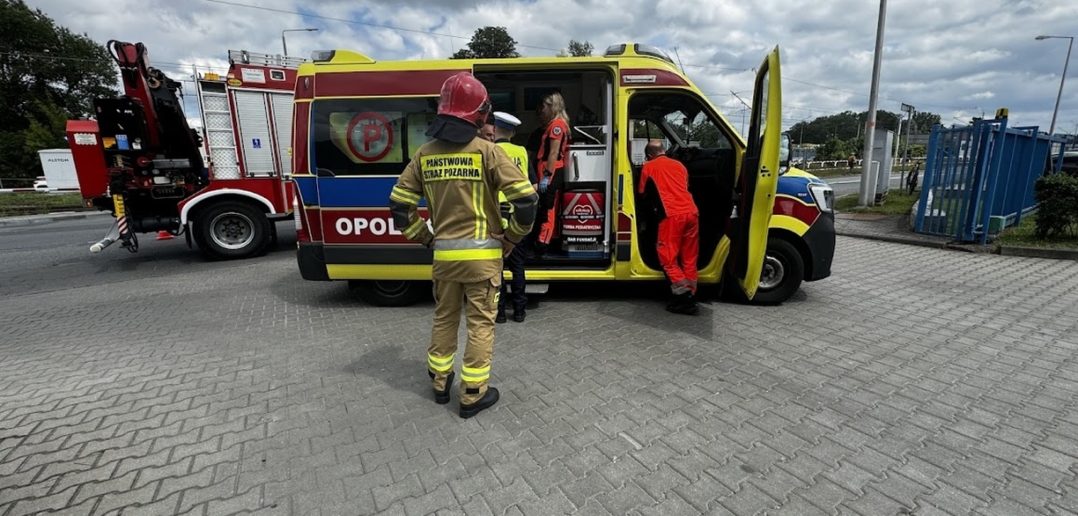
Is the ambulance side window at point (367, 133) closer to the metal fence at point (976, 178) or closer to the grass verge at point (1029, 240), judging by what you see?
the metal fence at point (976, 178)

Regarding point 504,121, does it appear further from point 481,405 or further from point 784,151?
point 784,151

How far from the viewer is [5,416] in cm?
304

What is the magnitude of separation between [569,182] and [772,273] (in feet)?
7.43

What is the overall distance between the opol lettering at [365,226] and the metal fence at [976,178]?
890 cm

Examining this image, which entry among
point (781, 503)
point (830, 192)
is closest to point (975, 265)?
point (830, 192)

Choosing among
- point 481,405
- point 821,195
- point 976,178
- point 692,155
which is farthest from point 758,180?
point 976,178

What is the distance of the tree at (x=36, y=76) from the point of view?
37062 mm

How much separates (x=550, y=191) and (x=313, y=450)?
293 centimetres

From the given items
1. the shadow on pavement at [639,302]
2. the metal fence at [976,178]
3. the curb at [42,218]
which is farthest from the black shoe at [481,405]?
the curb at [42,218]

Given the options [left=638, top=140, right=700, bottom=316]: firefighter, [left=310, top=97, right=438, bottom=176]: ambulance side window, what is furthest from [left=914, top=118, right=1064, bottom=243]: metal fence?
[left=310, top=97, right=438, bottom=176]: ambulance side window

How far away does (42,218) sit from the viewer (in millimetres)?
15836

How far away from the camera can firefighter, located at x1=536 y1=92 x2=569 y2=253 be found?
178 inches

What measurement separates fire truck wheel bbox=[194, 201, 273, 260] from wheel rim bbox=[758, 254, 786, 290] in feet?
24.5

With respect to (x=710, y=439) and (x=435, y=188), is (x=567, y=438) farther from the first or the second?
(x=435, y=188)
